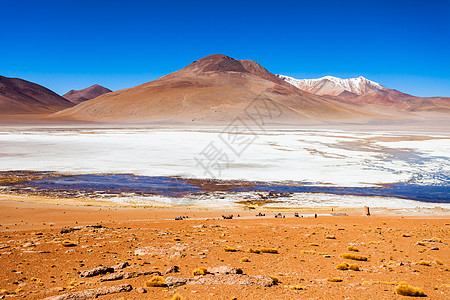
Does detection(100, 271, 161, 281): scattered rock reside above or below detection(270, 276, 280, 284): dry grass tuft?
below

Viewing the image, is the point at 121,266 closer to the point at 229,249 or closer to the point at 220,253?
the point at 220,253

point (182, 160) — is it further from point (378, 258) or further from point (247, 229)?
point (378, 258)

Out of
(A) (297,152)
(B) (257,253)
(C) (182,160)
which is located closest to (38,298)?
(B) (257,253)

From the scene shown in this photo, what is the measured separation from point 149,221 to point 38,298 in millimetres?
9370

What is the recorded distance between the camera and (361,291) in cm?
782

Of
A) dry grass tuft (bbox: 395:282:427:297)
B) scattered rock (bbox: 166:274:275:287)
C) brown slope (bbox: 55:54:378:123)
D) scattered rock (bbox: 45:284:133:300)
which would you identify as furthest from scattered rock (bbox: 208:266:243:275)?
brown slope (bbox: 55:54:378:123)

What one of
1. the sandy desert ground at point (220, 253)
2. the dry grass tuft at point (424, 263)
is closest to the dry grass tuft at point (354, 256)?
the sandy desert ground at point (220, 253)

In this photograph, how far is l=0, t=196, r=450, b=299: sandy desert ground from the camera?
8.16 meters

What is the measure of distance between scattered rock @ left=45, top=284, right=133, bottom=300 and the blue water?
50.0 ft

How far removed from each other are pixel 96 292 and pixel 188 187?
1785 centimetres

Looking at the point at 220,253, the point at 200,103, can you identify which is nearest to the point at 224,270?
the point at 220,253

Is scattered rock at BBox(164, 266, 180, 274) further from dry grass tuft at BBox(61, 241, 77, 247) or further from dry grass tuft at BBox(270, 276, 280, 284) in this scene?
dry grass tuft at BBox(61, 241, 77, 247)

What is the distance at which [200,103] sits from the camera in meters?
132

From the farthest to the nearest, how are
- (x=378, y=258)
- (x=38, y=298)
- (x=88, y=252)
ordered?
(x=88, y=252) < (x=378, y=258) < (x=38, y=298)
